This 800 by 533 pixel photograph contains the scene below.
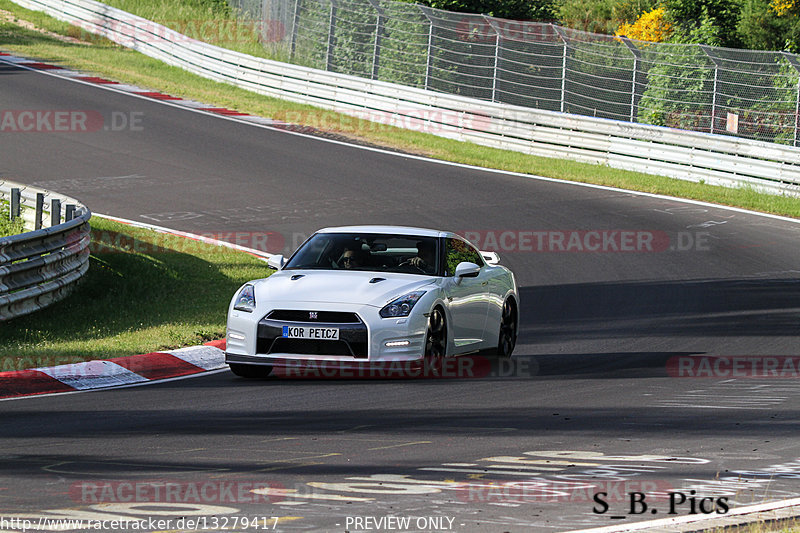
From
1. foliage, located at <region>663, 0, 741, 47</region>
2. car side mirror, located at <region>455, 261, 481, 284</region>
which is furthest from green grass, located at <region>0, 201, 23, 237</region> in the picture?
foliage, located at <region>663, 0, 741, 47</region>

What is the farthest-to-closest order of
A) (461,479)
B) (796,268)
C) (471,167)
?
(471,167)
(796,268)
(461,479)

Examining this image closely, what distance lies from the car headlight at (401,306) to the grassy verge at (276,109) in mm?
13806

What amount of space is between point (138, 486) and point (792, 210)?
60.6 feet

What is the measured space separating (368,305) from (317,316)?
44cm

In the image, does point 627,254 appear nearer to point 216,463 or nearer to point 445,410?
point 445,410

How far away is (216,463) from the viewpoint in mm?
6977

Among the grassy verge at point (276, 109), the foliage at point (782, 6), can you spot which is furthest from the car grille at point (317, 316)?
the foliage at point (782, 6)


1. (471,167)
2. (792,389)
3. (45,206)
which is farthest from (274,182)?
(792,389)

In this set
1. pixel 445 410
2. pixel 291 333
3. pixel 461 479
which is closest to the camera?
pixel 461 479

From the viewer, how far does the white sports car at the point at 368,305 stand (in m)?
10.2

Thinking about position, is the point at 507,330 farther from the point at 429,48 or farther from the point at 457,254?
the point at 429,48

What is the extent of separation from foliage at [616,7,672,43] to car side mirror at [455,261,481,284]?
3683 centimetres

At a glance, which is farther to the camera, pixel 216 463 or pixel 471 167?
pixel 471 167

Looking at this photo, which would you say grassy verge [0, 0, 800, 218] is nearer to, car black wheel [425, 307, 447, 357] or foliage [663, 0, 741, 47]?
car black wheel [425, 307, 447, 357]
